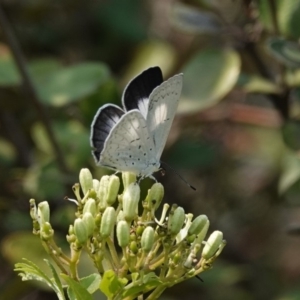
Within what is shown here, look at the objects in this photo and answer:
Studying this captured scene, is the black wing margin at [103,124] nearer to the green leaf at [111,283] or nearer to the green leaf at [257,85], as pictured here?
the green leaf at [111,283]

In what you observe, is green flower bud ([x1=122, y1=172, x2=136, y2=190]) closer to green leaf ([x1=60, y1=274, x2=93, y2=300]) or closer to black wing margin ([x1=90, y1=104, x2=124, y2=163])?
black wing margin ([x1=90, y1=104, x2=124, y2=163])

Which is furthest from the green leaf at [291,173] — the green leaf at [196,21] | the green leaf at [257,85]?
the green leaf at [196,21]

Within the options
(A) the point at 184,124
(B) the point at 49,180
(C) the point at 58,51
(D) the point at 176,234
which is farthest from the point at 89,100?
(D) the point at 176,234

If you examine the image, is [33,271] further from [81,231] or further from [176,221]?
[176,221]

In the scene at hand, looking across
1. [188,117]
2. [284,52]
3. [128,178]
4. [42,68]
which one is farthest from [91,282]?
[188,117]

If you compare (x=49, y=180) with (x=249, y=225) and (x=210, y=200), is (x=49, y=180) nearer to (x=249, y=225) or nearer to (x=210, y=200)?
(x=210, y=200)

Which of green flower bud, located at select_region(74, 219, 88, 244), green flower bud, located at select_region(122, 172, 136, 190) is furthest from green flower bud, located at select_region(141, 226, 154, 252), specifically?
green flower bud, located at select_region(122, 172, 136, 190)
